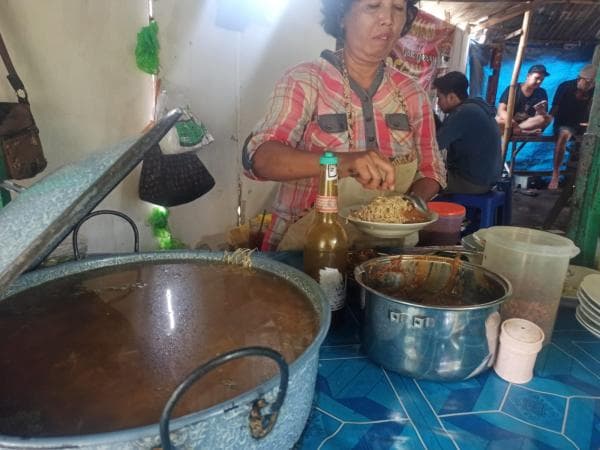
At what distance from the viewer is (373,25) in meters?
2.11

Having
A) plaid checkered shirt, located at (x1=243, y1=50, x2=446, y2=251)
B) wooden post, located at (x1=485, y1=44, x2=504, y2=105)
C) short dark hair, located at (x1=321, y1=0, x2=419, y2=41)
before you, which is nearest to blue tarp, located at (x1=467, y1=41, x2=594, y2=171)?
wooden post, located at (x1=485, y1=44, x2=504, y2=105)

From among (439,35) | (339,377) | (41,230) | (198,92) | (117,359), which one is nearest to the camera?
(41,230)

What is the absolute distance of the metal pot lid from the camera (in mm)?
604

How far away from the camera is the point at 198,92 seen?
3701 millimetres

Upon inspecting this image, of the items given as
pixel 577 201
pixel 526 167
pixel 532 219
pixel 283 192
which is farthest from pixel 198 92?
pixel 526 167

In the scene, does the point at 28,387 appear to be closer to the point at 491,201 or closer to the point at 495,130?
the point at 491,201

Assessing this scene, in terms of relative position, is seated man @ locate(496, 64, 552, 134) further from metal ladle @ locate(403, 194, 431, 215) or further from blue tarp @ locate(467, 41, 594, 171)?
metal ladle @ locate(403, 194, 431, 215)

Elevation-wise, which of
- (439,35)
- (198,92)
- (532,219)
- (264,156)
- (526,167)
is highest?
(439,35)

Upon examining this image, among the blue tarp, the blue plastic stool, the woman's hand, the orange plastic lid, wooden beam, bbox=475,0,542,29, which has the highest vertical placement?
wooden beam, bbox=475,0,542,29

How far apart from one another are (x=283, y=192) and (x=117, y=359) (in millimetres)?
1654

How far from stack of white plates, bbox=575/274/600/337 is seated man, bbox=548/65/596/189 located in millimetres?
8758

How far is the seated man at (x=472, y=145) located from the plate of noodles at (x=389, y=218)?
3.06 m

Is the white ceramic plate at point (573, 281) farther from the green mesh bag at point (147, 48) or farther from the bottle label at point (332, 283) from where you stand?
the green mesh bag at point (147, 48)

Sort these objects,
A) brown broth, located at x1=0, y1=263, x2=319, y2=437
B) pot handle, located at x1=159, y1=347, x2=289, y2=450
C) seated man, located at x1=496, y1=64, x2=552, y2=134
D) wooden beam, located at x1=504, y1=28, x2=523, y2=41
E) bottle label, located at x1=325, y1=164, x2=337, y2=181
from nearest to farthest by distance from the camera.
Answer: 1. pot handle, located at x1=159, y1=347, x2=289, y2=450
2. brown broth, located at x1=0, y1=263, x2=319, y2=437
3. bottle label, located at x1=325, y1=164, x2=337, y2=181
4. wooden beam, located at x1=504, y1=28, x2=523, y2=41
5. seated man, located at x1=496, y1=64, x2=552, y2=134
